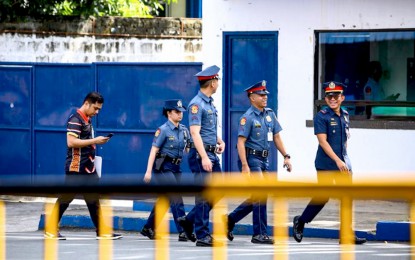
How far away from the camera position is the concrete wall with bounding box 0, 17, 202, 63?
18250mm

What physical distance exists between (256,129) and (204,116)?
56 centimetres

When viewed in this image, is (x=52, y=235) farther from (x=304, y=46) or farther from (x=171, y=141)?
(x=304, y=46)

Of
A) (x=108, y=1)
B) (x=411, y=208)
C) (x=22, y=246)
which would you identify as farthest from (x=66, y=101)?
(x=411, y=208)

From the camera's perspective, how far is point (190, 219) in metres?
11.6

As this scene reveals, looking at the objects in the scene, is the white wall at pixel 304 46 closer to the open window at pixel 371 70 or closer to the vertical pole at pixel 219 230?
the open window at pixel 371 70

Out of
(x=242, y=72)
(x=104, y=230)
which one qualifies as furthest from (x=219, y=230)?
(x=242, y=72)

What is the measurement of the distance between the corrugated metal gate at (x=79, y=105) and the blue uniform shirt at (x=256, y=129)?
5061mm

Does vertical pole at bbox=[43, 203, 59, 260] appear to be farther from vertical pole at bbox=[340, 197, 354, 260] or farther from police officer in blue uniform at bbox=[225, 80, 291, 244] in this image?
police officer in blue uniform at bbox=[225, 80, 291, 244]

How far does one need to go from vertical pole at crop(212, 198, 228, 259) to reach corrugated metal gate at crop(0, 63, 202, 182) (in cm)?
1189

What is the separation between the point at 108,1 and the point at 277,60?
5.24 meters

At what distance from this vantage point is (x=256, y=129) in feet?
39.5

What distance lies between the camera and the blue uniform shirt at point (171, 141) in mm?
12305

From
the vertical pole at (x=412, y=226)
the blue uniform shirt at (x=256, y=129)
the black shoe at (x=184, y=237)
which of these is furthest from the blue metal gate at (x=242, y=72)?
the vertical pole at (x=412, y=226)

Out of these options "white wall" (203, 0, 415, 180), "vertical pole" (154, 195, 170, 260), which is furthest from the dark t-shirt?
"vertical pole" (154, 195, 170, 260)
